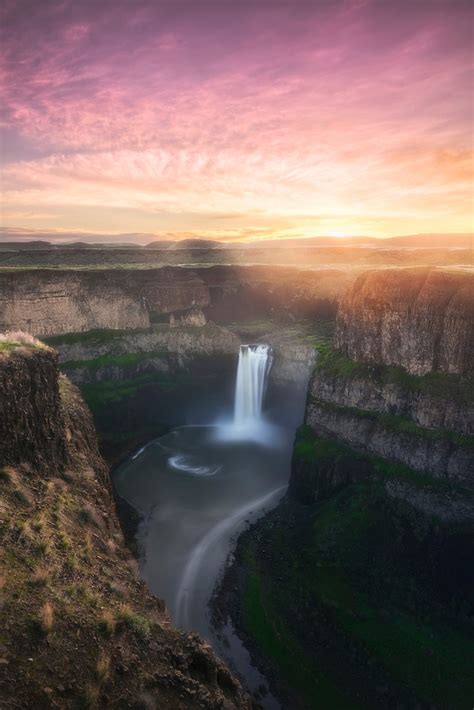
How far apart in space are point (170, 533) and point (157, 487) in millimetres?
7619

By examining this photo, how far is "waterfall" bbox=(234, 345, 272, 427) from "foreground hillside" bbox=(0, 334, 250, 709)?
3994 centimetres

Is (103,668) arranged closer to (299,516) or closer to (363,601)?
(363,601)

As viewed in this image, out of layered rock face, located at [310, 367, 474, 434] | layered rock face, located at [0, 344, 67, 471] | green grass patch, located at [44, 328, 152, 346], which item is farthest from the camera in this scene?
green grass patch, located at [44, 328, 152, 346]

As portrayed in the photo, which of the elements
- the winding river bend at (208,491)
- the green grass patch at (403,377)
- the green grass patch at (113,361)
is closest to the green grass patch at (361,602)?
the winding river bend at (208,491)

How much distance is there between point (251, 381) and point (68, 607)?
50.2 meters

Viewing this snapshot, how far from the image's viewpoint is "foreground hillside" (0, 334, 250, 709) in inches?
377

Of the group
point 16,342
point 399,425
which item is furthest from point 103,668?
point 399,425

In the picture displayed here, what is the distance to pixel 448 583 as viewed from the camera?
1181 inches

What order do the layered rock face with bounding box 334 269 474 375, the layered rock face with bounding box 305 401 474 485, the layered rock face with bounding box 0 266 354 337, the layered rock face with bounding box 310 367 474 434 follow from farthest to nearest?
the layered rock face with bounding box 0 266 354 337
the layered rock face with bounding box 334 269 474 375
the layered rock face with bounding box 310 367 474 434
the layered rock face with bounding box 305 401 474 485

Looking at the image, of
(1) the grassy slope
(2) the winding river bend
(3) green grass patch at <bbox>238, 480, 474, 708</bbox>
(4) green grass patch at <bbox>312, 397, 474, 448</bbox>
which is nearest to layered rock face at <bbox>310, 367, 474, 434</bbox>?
(4) green grass patch at <bbox>312, 397, 474, 448</bbox>

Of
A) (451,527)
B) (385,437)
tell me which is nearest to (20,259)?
(385,437)

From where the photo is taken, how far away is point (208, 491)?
4356 centimetres

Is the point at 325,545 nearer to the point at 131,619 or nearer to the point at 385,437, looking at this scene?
the point at 385,437

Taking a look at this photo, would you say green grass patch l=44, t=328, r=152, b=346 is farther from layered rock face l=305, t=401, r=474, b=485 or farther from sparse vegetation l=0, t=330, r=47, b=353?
sparse vegetation l=0, t=330, r=47, b=353
